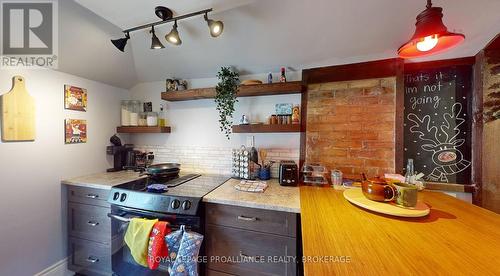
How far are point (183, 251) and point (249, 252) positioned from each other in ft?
1.41

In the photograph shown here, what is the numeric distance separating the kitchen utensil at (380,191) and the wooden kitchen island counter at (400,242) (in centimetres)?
12

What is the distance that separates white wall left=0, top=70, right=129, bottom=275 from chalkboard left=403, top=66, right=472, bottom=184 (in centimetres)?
309

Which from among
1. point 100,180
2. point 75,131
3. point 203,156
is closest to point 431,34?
point 203,156

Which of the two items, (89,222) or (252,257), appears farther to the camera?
(89,222)

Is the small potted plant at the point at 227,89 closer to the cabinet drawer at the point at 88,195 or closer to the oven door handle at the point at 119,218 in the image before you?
the oven door handle at the point at 119,218

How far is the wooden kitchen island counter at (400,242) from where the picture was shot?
560 mm

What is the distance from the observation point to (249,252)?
4.08 feet

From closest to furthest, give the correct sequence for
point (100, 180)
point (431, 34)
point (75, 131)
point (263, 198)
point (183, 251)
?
point (431, 34), point (183, 251), point (263, 198), point (100, 180), point (75, 131)

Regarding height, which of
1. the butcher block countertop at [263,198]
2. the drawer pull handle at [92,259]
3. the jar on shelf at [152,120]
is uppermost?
the jar on shelf at [152,120]

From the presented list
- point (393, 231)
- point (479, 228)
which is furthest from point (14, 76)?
point (479, 228)

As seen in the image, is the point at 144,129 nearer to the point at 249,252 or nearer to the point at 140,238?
the point at 140,238

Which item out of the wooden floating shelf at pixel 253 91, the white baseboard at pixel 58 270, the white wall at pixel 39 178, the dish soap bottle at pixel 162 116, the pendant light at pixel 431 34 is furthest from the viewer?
the dish soap bottle at pixel 162 116

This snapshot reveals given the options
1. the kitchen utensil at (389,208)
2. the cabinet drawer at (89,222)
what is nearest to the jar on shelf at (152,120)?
the cabinet drawer at (89,222)

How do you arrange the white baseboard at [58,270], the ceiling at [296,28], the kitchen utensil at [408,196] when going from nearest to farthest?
the kitchen utensil at [408,196]
the ceiling at [296,28]
the white baseboard at [58,270]
